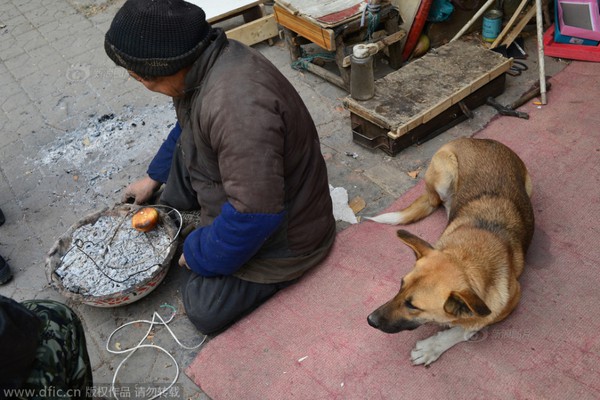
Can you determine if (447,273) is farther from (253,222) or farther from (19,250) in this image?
(19,250)

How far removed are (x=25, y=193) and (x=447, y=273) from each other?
154 inches

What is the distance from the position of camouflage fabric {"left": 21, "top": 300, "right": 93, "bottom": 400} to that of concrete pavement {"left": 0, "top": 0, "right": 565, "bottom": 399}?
2.62 feet

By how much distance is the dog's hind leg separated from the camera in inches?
145

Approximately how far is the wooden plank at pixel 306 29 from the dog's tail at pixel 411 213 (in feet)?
6.54

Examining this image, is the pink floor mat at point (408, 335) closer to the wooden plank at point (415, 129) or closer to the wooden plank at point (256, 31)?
the wooden plank at point (415, 129)

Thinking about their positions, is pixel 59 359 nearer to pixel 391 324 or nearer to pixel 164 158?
pixel 391 324

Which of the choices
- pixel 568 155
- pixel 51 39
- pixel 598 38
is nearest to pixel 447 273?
pixel 568 155

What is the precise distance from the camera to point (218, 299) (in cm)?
335

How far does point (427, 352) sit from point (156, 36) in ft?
7.52

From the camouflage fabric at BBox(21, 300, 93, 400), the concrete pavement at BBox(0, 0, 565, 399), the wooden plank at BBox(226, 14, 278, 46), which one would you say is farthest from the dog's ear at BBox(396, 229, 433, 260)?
the wooden plank at BBox(226, 14, 278, 46)

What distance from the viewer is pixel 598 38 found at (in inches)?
201

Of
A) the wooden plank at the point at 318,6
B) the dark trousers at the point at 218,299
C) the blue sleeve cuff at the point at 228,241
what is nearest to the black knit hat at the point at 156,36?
the blue sleeve cuff at the point at 228,241

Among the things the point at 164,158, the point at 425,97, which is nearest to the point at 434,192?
the point at 425,97

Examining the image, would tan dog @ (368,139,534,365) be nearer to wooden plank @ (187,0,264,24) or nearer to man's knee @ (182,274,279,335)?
man's knee @ (182,274,279,335)
